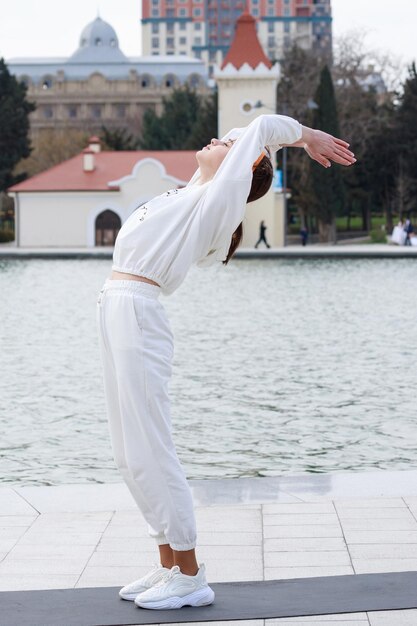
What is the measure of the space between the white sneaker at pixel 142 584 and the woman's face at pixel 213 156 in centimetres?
154

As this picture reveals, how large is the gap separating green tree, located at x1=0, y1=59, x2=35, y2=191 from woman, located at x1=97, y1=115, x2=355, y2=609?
6361 cm

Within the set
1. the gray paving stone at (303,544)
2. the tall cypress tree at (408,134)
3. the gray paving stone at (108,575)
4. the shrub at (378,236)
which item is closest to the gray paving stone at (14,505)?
the gray paving stone at (108,575)

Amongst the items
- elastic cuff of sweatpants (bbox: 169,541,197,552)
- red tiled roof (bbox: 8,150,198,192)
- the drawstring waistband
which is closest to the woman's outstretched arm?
the drawstring waistband

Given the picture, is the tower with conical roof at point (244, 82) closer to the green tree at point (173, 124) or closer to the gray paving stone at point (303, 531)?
the green tree at point (173, 124)

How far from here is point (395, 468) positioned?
812 centimetres

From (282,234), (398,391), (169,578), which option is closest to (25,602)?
(169,578)

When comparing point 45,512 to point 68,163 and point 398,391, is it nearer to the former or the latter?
point 398,391

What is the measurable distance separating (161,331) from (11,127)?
65.7 metres

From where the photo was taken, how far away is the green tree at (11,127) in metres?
67.9

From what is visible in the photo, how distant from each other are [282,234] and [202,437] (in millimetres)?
48304

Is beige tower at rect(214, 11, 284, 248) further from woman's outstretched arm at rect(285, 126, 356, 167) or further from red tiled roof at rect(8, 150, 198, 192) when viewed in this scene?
woman's outstretched arm at rect(285, 126, 356, 167)

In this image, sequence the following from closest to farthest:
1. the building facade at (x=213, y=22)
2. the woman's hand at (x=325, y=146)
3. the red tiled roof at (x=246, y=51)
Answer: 1. the woman's hand at (x=325, y=146)
2. the red tiled roof at (x=246, y=51)
3. the building facade at (x=213, y=22)

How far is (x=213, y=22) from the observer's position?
594 ft

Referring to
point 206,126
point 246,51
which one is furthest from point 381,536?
point 206,126
